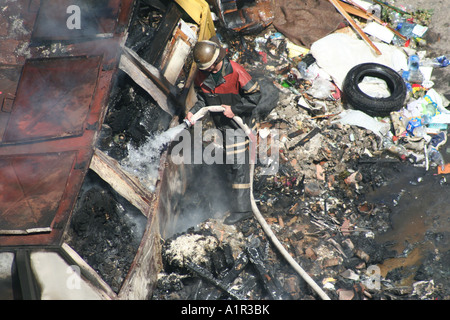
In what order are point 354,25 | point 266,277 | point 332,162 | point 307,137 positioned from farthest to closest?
point 354,25, point 307,137, point 332,162, point 266,277

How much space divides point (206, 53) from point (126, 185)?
1760mm

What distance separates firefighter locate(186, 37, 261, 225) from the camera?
165 inches

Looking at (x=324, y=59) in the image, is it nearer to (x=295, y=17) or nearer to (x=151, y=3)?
(x=295, y=17)

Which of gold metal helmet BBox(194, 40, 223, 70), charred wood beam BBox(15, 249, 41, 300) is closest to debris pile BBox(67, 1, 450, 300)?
gold metal helmet BBox(194, 40, 223, 70)

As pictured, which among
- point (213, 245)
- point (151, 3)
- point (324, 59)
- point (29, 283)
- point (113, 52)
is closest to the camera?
point (29, 283)

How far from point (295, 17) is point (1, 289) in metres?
6.19

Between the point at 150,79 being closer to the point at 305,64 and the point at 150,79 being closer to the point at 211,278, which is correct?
the point at 211,278

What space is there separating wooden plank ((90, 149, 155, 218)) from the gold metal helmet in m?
1.57

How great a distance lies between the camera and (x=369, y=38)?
21.4ft

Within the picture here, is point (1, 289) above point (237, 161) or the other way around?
the other way around

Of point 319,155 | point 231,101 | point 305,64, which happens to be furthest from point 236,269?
point 305,64

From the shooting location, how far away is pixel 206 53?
4090 mm

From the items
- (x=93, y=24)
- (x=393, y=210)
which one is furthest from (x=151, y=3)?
(x=393, y=210)

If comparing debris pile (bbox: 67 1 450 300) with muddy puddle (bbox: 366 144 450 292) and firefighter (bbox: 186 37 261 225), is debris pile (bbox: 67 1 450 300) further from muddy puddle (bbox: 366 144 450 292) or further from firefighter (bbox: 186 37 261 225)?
firefighter (bbox: 186 37 261 225)
